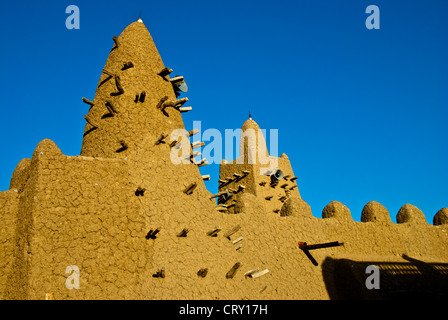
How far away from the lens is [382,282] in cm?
1048

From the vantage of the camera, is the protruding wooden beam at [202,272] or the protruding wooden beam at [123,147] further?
the protruding wooden beam at [123,147]

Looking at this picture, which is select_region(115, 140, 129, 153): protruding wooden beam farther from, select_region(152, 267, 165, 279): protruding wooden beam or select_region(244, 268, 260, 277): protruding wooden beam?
select_region(244, 268, 260, 277): protruding wooden beam

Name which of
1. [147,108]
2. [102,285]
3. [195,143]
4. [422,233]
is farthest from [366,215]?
[102,285]

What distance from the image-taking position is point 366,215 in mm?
13445

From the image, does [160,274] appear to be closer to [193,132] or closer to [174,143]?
[174,143]

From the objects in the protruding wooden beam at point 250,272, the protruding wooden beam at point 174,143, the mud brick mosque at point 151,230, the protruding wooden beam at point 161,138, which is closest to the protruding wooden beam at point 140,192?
the mud brick mosque at point 151,230

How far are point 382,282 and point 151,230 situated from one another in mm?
7014

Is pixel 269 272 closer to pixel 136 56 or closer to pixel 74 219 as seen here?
pixel 74 219

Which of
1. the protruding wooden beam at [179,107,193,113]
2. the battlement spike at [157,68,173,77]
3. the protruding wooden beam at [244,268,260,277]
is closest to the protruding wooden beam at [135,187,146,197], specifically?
the protruding wooden beam at [179,107,193,113]

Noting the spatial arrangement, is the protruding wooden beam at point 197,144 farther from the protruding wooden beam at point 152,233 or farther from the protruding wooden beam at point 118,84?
the protruding wooden beam at point 152,233

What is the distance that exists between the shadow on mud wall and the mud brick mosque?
0.13 ft

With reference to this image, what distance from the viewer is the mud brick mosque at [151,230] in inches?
276

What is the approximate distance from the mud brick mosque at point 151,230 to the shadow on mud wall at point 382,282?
38mm

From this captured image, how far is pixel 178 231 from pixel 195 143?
2.64 m
